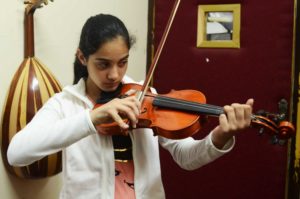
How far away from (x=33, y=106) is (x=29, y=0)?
345 millimetres

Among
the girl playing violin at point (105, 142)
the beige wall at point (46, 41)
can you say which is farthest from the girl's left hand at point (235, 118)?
the beige wall at point (46, 41)

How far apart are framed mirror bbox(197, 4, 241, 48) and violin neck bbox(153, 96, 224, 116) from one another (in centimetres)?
84

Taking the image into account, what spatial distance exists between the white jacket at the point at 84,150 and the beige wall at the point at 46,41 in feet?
1.14

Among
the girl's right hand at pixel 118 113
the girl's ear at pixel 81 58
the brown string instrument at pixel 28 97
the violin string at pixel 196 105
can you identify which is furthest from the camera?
the brown string instrument at pixel 28 97

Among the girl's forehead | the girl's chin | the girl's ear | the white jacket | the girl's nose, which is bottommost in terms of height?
the white jacket

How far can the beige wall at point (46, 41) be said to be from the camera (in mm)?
1309

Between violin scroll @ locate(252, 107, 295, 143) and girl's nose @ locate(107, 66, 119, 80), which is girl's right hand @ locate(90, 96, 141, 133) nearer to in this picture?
girl's nose @ locate(107, 66, 119, 80)

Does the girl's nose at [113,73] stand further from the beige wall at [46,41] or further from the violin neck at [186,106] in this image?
the beige wall at [46,41]

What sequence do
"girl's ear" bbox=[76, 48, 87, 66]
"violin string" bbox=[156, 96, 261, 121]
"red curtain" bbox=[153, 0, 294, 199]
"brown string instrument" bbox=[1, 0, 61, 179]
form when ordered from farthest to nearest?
1. "red curtain" bbox=[153, 0, 294, 199]
2. "brown string instrument" bbox=[1, 0, 61, 179]
3. "girl's ear" bbox=[76, 48, 87, 66]
4. "violin string" bbox=[156, 96, 261, 121]

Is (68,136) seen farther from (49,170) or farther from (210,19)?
(210,19)

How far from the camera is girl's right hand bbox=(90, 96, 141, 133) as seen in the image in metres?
0.88

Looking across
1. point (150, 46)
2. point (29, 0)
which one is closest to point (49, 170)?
point (29, 0)

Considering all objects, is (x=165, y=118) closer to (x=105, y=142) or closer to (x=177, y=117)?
(x=177, y=117)

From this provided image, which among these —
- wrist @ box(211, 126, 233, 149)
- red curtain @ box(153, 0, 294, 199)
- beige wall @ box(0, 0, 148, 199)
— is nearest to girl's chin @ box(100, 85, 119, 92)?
wrist @ box(211, 126, 233, 149)
